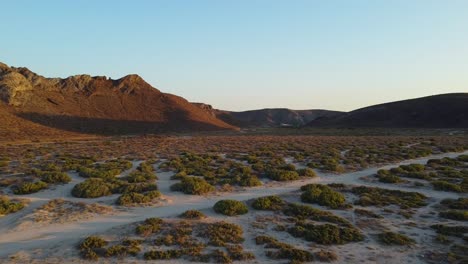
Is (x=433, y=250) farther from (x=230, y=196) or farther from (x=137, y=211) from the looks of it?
(x=137, y=211)

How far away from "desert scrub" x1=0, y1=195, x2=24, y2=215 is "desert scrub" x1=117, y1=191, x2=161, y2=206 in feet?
13.7

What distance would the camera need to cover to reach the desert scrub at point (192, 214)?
15.7m

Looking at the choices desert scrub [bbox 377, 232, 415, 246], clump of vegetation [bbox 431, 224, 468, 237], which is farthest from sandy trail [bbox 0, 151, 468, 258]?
desert scrub [bbox 377, 232, 415, 246]

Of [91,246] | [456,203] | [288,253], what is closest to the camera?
[288,253]

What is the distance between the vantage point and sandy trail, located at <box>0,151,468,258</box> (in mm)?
12961

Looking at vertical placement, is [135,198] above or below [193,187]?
below

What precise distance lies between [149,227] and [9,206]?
7.11 m

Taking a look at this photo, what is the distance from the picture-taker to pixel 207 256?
38.7 ft

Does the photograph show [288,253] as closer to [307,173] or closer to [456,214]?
[456,214]

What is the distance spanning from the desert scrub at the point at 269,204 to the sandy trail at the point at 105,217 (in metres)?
1.87

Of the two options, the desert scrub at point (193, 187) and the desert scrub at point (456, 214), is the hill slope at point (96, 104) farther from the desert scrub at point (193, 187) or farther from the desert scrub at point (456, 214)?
the desert scrub at point (456, 214)

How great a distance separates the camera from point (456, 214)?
16.3 metres

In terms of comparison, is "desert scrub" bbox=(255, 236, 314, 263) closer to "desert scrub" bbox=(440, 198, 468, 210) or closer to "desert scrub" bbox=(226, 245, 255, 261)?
"desert scrub" bbox=(226, 245, 255, 261)

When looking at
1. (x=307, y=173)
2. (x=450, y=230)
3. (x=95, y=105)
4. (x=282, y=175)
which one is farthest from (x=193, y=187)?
(x=95, y=105)
